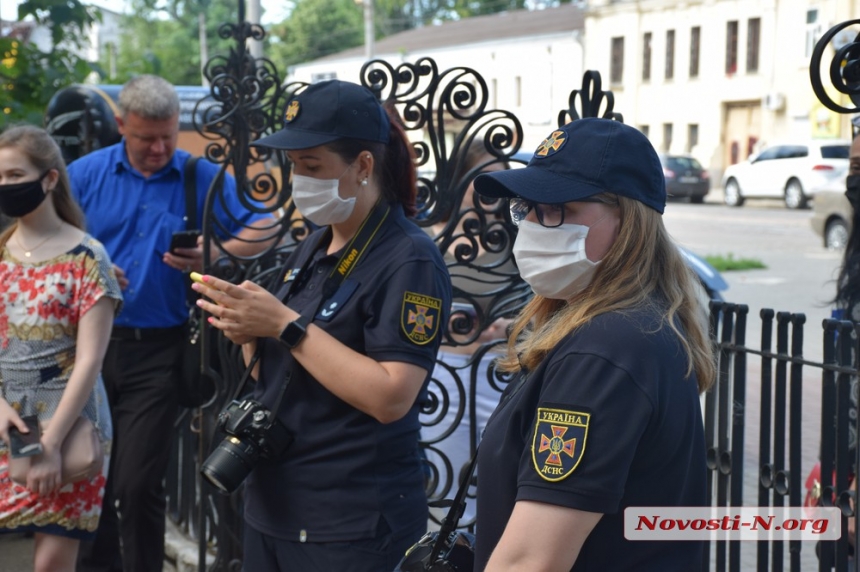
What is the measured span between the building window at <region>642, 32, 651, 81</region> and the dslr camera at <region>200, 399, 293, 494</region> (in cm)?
4249

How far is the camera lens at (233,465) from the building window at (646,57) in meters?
42.5

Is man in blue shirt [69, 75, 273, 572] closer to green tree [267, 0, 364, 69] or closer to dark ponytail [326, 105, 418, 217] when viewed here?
dark ponytail [326, 105, 418, 217]

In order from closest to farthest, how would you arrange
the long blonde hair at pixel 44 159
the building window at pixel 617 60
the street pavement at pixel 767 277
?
the long blonde hair at pixel 44 159, the street pavement at pixel 767 277, the building window at pixel 617 60

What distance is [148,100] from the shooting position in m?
4.55

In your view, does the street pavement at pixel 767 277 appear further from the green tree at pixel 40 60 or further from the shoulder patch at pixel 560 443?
the green tree at pixel 40 60

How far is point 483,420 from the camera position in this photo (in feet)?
14.0

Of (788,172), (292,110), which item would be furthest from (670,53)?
(292,110)

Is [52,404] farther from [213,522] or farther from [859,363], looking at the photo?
[859,363]

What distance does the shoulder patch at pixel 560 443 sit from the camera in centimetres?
176

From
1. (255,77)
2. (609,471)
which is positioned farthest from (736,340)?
(255,77)

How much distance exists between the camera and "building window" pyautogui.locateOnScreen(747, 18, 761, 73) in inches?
1518

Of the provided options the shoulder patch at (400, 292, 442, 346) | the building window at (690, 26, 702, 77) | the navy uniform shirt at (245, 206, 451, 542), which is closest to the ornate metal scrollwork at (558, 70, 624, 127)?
the navy uniform shirt at (245, 206, 451, 542)

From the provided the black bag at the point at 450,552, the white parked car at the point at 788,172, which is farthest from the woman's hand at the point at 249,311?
the white parked car at the point at 788,172

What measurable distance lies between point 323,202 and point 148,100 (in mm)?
1931
